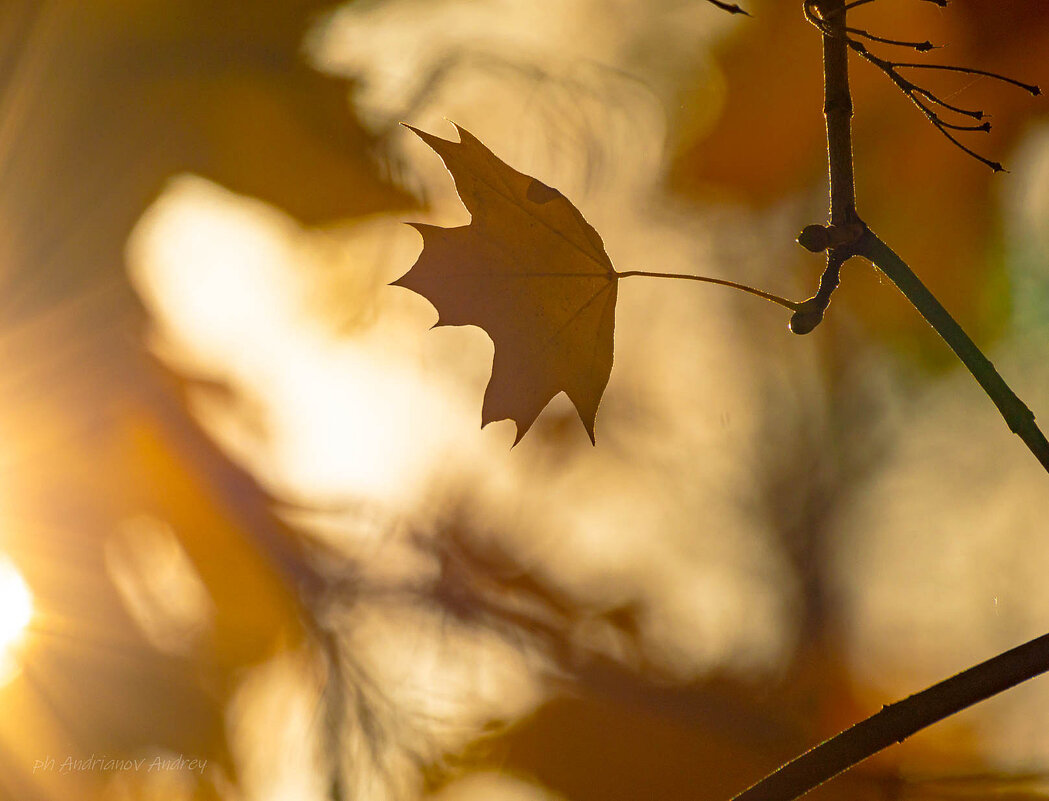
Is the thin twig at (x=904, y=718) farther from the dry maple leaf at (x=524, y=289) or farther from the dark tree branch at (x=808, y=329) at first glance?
the dry maple leaf at (x=524, y=289)

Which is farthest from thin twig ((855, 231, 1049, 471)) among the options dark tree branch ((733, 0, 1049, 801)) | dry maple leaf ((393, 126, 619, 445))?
dry maple leaf ((393, 126, 619, 445))

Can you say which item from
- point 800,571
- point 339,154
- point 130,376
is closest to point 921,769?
point 800,571

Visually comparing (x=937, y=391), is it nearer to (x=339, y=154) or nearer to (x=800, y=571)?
(x=800, y=571)

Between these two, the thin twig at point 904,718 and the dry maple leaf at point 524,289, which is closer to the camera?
the thin twig at point 904,718

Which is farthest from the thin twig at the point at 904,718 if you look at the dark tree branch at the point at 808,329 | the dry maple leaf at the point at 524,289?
the dry maple leaf at the point at 524,289

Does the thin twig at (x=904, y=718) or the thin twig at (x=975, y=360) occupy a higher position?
the thin twig at (x=975, y=360)

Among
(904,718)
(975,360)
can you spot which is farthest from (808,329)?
(904,718)
